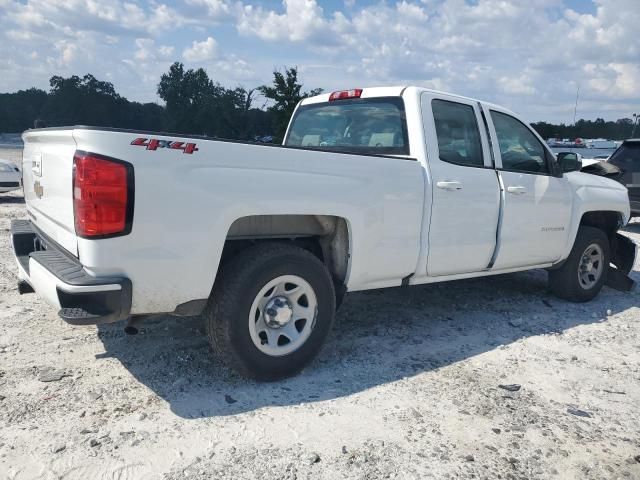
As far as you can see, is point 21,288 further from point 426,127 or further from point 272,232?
point 426,127

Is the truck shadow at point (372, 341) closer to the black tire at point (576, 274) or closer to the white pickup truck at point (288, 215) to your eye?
the black tire at point (576, 274)

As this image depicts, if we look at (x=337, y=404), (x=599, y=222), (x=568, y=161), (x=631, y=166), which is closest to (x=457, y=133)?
(x=568, y=161)

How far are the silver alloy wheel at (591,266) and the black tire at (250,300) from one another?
11.7ft

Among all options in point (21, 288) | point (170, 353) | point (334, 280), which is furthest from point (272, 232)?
point (21, 288)

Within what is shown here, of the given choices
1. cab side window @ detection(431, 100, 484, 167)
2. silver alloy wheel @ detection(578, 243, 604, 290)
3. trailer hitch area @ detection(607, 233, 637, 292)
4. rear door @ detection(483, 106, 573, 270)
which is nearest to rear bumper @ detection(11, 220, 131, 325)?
cab side window @ detection(431, 100, 484, 167)

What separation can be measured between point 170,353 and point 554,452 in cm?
255

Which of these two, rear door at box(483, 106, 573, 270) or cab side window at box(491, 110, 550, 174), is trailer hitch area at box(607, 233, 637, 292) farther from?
cab side window at box(491, 110, 550, 174)

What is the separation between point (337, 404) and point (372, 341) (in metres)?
1.15

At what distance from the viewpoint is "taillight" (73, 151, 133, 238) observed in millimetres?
2701

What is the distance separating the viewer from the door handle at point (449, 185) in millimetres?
4098

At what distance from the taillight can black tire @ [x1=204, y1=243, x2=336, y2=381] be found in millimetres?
732

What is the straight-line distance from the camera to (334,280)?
389 cm

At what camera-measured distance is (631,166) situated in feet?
36.0

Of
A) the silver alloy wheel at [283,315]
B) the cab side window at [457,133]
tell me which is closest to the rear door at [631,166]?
the cab side window at [457,133]
